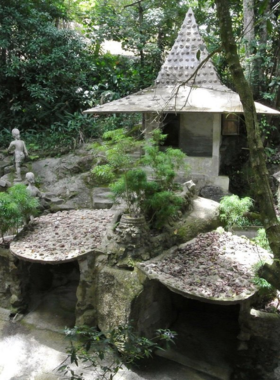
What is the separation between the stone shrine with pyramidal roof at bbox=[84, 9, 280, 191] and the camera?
413 inches

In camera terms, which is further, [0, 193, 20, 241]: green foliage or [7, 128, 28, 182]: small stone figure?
[7, 128, 28, 182]: small stone figure

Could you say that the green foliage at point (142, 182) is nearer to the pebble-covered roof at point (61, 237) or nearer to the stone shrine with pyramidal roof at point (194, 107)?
the pebble-covered roof at point (61, 237)

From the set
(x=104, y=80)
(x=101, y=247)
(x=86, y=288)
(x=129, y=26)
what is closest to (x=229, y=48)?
(x=101, y=247)

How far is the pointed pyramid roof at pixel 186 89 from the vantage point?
34.0 feet

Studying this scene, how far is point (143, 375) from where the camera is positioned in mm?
6027

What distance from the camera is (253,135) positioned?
9.93 feet

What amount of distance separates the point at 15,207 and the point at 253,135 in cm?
541

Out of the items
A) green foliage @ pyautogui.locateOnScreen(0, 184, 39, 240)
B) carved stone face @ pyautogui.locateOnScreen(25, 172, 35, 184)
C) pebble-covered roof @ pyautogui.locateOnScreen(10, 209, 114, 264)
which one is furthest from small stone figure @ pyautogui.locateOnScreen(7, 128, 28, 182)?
green foliage @ pyautogui.locateOnScreen(0, 184, 39, 240)

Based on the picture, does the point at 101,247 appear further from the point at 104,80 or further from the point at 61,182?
the point at 104,80

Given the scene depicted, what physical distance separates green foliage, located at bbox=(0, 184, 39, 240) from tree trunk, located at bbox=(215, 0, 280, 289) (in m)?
5.38

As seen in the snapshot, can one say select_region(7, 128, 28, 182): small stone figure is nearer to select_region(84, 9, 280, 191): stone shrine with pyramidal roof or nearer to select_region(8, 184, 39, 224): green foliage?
select_region(84, 9, 280, 191): stone shrine with pyramidal roof

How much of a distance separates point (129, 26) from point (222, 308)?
13219 millimetres

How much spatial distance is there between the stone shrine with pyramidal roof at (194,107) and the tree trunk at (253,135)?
22.7ft

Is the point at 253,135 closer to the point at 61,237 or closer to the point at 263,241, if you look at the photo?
the point at 263,241
